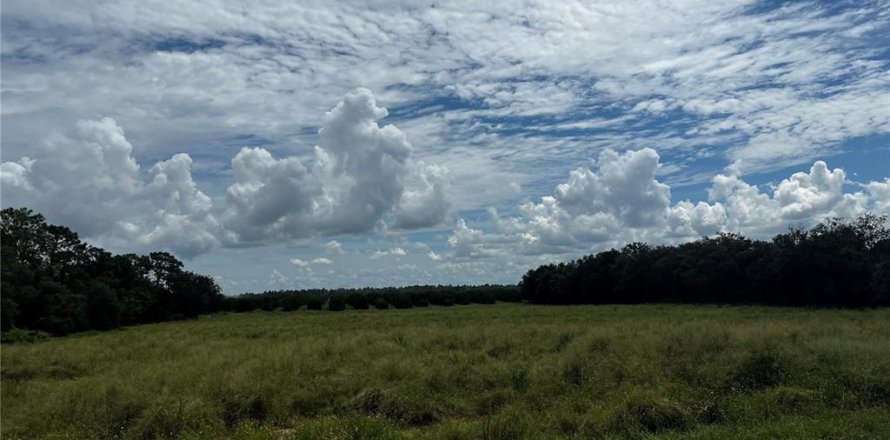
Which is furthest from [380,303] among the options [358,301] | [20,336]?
[20,336]

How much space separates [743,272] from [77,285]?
66.3 meters

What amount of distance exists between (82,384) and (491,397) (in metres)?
9.44

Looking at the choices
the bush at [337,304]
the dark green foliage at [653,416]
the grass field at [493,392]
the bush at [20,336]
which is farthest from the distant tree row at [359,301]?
the dark green foliage at [653,416]

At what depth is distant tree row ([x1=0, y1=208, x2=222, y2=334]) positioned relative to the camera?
5069 centimetres

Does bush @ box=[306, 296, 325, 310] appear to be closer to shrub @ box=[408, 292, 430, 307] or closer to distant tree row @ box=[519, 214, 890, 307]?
shrub @ box=[408, 292, 430, 307]

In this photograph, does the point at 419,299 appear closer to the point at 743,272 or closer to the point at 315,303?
the point at 315,303

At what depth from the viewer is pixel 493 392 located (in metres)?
15.3

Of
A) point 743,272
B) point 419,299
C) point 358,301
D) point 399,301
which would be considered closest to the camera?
point 743,272

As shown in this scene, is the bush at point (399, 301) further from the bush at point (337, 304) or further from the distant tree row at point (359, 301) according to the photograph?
the bush at point (337, 304)

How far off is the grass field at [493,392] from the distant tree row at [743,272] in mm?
43688

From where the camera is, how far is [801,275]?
209ft

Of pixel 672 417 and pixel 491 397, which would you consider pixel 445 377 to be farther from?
pixel 672 417

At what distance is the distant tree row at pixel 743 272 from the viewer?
194 ft

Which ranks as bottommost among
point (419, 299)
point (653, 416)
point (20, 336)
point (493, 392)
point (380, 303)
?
point (653, 416)
